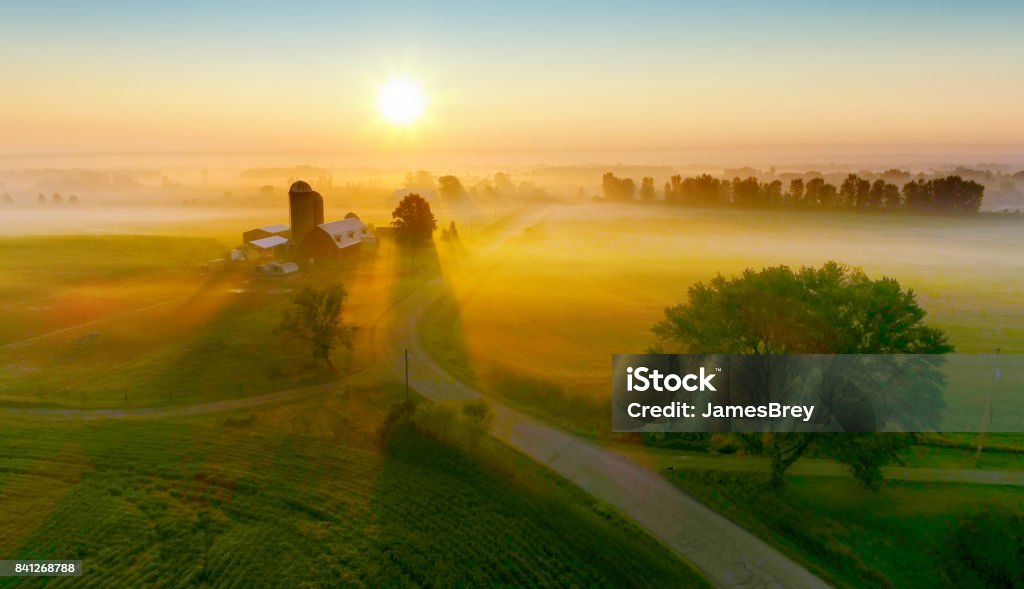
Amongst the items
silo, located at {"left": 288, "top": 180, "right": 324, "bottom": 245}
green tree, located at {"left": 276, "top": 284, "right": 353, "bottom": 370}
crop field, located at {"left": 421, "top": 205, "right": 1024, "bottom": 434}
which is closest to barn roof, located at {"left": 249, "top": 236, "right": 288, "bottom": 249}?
silo, located at {"left": 288, "top": 180, "right": 324, "bottom": 245}

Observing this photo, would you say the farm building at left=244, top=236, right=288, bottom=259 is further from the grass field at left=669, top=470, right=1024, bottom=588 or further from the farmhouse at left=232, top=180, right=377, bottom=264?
the grass field at left=669, top=470, right=1024, bottom=588

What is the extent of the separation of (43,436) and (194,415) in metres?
7.07

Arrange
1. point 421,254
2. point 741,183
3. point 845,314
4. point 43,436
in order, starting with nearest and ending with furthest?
point 845,314 → point 43,436 → point 421,254 → point 741,183

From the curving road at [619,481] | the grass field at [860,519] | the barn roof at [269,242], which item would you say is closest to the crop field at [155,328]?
the curving road at [619,481]

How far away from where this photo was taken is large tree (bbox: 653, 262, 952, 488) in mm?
24281

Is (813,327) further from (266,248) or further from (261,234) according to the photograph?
(261,234)

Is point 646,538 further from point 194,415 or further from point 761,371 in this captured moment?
point 194,415

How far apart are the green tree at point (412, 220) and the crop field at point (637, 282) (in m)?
15.1

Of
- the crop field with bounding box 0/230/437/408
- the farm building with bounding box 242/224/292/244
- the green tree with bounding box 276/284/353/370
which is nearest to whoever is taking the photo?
the crop field with bounding box 0/230/437/408

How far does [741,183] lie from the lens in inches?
6585

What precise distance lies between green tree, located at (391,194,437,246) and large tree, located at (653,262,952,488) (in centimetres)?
6757

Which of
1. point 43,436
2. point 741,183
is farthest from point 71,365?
point 741,183

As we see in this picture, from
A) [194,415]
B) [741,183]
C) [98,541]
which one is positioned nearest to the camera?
[98,541]

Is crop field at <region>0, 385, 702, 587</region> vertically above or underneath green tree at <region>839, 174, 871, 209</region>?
underneath
